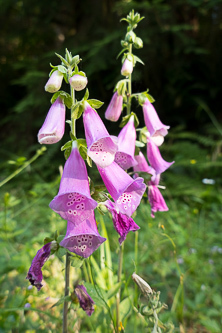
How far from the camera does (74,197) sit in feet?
2.38

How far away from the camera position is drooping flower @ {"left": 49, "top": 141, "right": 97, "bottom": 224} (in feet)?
2.29

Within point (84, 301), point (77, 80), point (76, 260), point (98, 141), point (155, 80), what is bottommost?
point (84, 301)

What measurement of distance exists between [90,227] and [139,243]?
4.37 ft

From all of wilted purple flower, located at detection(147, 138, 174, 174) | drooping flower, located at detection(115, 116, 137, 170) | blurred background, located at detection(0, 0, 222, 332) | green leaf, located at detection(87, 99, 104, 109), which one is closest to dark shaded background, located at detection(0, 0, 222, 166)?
blurred background, located at detection(0, 0, 222, 332)

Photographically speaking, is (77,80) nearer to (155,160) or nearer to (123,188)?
(123,188)

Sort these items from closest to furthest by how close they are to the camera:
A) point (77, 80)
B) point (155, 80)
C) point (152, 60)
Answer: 1. point (77, 80)
2. point (152, 60)
3. point (155, 80)

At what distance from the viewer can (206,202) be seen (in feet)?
9.28

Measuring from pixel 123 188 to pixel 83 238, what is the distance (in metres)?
0.14

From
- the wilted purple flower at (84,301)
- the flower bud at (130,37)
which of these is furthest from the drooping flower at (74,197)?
the flower bud at (130,37)

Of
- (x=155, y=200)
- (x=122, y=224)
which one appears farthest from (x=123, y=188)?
(x=155, y=200)

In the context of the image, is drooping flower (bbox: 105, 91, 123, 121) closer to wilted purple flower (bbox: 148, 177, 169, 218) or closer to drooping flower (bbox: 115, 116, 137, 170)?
drooping flower (bbox: 115, 116, 137, 170)

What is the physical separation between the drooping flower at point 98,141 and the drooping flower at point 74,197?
5 cm

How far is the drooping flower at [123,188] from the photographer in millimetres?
751

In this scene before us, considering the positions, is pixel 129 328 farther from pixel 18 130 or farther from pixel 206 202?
pixel 18 130
